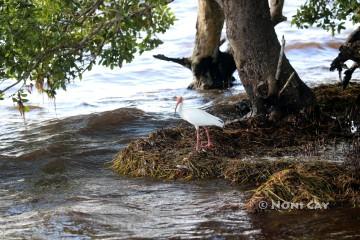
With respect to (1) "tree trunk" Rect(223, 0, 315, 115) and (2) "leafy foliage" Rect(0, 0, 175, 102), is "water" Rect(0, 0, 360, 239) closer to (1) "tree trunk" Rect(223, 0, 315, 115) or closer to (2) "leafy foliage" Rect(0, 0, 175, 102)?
(2) "leafy foliage" Rect(0, 0, 175, 102)

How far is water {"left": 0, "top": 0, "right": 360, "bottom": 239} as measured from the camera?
7.14 meters

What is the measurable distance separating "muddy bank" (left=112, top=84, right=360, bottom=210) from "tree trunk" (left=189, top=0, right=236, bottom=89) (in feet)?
12.6

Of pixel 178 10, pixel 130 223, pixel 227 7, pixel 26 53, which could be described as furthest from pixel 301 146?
pixel 178 10

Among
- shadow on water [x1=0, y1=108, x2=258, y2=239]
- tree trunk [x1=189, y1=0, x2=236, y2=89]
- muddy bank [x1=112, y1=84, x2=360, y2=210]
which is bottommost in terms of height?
shadow on water [x1=0, y1=108, x2=258, y2=239]

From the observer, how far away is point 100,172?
9969mm

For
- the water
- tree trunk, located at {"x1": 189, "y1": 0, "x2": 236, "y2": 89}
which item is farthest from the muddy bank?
tree trunk, located at {"x1": 189, "y1": 0, "x2": 236, "y2": 89}

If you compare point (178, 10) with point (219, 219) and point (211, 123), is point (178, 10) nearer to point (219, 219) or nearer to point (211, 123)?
point (211, 123)

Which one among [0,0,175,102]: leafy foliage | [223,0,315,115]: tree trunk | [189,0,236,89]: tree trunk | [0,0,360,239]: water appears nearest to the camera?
[0,0,360,239]: water

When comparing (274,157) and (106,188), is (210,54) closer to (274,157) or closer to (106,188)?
(274,157)

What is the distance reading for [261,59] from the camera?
34.1ft

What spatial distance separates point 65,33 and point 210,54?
620cm

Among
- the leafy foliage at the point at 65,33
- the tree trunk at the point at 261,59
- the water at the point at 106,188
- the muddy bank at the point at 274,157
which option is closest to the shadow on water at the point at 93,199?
the water at the point at 106,188

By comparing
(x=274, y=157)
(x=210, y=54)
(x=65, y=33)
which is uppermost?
(x=65, y=33)

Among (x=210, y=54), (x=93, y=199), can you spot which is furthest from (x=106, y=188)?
(x=210, y=54)
